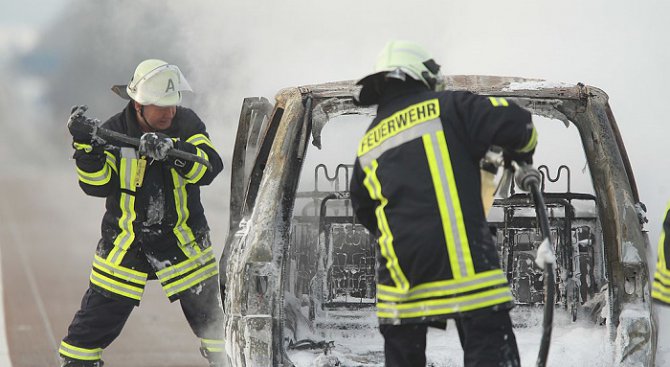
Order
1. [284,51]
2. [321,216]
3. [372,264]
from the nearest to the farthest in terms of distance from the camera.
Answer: [321,216] < [372,264] < [284,51]

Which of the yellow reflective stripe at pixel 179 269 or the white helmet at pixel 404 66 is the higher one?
the white helmet at pixel 404 66

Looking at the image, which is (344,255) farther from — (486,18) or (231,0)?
(231,0)

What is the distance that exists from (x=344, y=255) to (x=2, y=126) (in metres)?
9.14

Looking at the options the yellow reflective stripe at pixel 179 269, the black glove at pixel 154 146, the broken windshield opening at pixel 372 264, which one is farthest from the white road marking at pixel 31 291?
the black glove at pixel 154 146

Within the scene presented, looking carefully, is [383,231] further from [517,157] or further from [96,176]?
[96,176]

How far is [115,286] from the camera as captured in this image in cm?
549

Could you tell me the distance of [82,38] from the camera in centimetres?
1347

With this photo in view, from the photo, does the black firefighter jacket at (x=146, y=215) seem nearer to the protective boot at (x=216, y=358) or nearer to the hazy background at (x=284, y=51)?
the protective boot at (x=216, y=358)

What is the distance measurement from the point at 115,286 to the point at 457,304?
8.50 feet

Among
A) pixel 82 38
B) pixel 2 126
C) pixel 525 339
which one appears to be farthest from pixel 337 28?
pixel 525 339

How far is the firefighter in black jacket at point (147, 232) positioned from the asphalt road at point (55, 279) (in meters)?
1.15

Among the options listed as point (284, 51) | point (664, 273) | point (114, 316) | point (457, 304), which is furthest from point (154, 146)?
point (284, 51)

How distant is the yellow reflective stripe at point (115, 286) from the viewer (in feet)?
18.0

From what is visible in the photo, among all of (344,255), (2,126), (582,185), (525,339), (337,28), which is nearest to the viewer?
(525,339)
